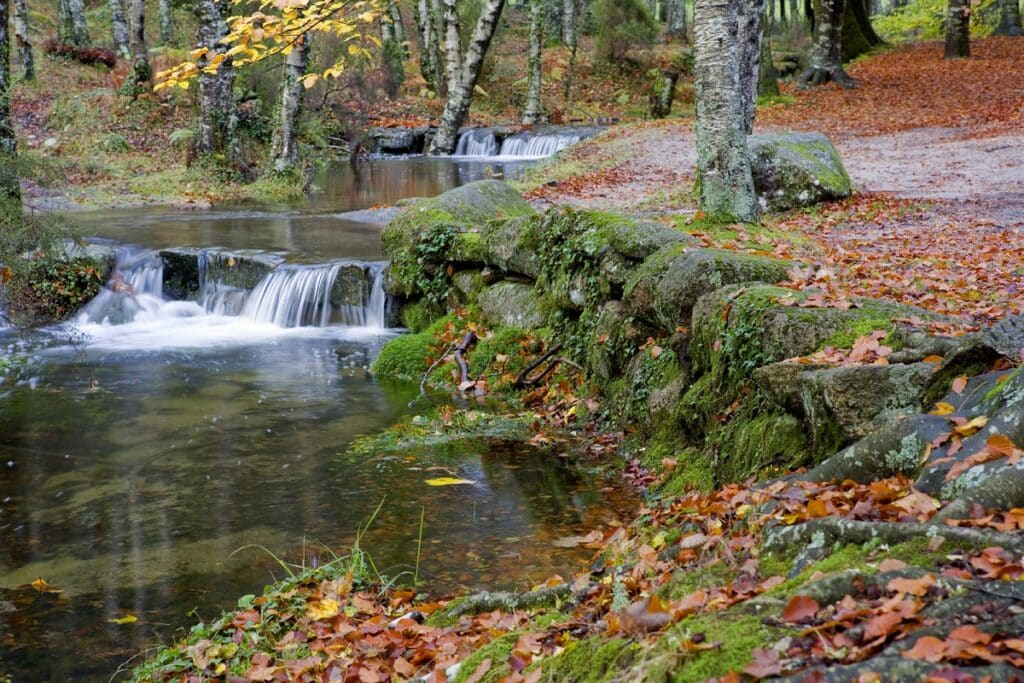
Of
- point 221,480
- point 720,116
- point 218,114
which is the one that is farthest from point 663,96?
point 221,480

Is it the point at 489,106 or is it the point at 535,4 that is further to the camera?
the point at 489,106

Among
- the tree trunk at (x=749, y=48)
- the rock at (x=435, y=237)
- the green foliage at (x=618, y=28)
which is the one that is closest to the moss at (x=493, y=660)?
the rock at (x=435, y=237)

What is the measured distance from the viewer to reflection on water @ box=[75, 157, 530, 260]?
14.6m

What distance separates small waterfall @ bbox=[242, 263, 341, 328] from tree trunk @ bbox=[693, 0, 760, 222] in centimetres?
543

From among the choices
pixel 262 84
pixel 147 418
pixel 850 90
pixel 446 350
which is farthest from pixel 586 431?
pixel 850 90

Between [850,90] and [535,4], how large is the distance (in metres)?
9.78

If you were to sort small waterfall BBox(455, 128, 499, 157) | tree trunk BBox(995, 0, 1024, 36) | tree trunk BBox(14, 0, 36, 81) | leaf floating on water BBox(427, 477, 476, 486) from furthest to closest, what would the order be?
tree trunk BBox(995, 0, 1024, 36)
small waterfall BBox(455, 128, 499, 157)
tree trunk BBox(14, 0, 36, 81)
leaf floating on water BBox(427, 477, 476, 486)

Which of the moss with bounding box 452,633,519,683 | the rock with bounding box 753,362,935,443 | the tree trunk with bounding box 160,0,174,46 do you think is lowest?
the moss with bounding box 452,633,519,683

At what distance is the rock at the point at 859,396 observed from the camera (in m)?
4.62

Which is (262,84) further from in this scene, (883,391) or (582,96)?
(883,391)

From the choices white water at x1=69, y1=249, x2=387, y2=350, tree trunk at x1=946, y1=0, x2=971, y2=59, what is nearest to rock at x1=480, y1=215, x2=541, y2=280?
white water at x1=69, y1=249, x2=387, y2=350

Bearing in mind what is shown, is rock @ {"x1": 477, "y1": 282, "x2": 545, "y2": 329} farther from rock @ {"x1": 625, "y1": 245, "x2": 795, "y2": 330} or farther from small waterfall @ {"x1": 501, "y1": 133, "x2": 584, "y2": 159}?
small waterfall @ {"x1": 501, "y1": 133, "x2": 584, "y2": 159}

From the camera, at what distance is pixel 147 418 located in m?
9.10

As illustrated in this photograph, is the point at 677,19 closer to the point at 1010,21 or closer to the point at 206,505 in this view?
the point at 1010,21
